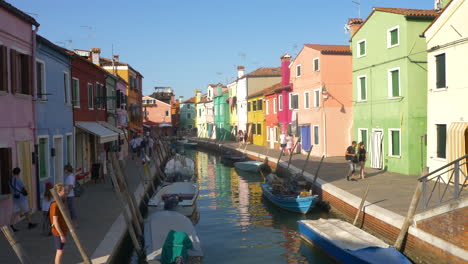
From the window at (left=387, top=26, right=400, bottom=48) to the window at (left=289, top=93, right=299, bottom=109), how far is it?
Result: 524 inches

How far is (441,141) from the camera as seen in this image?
1700cm

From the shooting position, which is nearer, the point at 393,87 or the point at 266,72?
the point at 393,87

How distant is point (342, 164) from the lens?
2505 cm

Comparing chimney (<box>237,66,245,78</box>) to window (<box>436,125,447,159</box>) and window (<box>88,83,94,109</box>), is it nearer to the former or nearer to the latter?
window (<box>88,83,94,109</box>)

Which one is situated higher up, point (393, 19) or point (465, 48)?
point (393, 19)

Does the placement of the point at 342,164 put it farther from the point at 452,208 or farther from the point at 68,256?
the point at 68,256

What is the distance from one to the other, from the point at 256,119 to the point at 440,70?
3023cm

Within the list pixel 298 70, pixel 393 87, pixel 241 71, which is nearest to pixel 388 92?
pixel 393 87

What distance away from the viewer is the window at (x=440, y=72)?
1676 centimetres

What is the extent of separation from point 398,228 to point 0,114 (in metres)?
10.8

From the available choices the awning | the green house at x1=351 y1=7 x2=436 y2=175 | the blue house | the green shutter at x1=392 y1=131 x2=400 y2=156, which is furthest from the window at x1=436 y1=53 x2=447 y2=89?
the blue house

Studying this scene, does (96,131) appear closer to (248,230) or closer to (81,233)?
(248,230)

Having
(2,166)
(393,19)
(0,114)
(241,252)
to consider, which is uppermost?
(393,19)

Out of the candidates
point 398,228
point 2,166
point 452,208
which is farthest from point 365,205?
point 2,166
